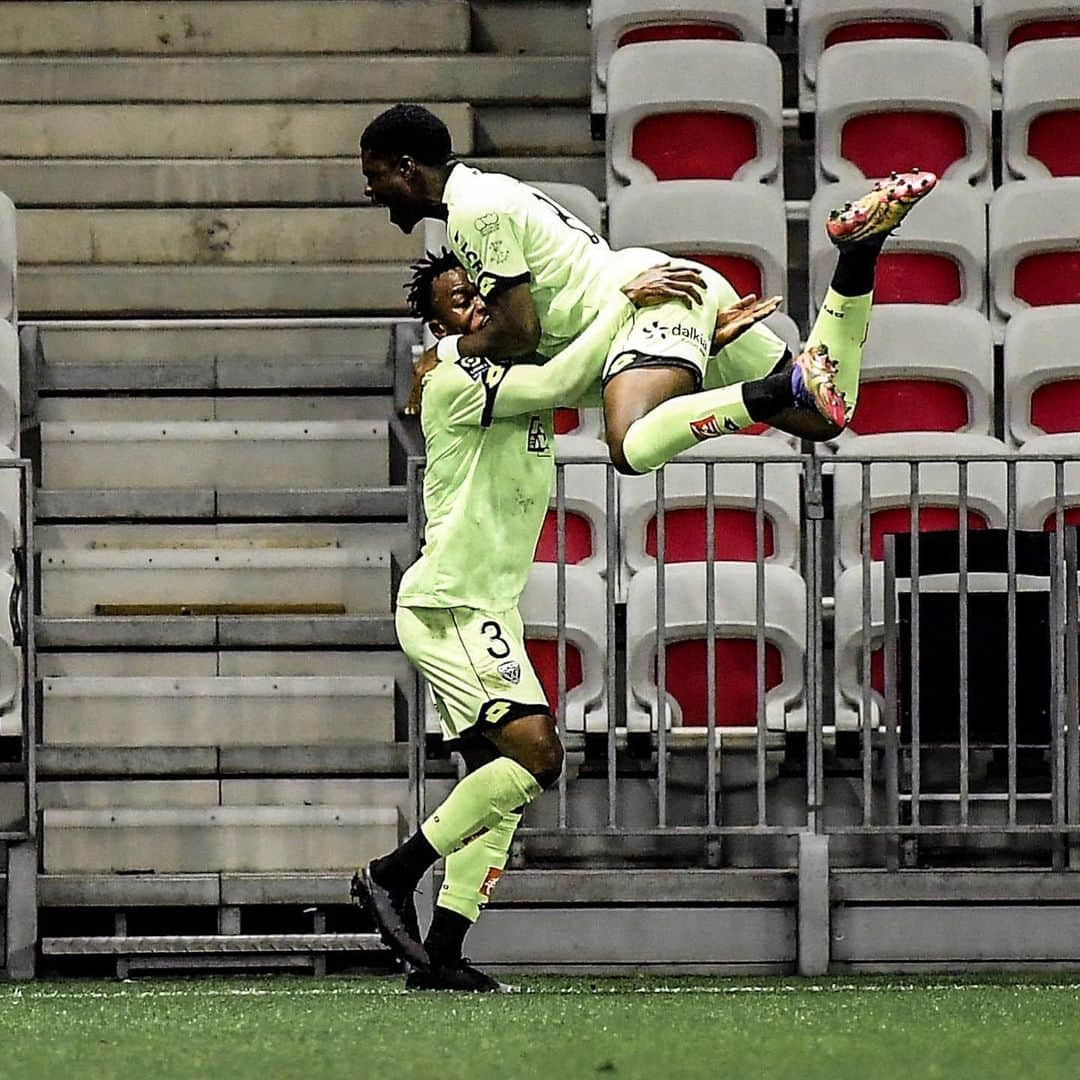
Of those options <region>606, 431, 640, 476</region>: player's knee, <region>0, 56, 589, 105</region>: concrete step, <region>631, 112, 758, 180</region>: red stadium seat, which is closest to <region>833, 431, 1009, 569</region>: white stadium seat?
<region>631, 112, 758, 180</region>: red stadium seat

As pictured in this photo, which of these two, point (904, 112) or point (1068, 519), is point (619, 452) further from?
point (904, 112)

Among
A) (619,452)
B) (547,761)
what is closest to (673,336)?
(619,452)

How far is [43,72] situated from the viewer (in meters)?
9.05

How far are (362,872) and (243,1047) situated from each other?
55.5 inches

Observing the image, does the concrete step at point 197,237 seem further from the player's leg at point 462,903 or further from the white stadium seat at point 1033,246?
the player's leg at point 462,903

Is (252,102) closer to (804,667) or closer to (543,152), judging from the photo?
(543,152)

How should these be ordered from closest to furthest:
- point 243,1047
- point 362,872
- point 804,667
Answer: point 243,1047, point 362,872, point 804,667

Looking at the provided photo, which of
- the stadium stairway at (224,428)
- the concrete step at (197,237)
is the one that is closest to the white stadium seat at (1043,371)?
the stadium stairway at (224,428)

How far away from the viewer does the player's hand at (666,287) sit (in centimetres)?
525

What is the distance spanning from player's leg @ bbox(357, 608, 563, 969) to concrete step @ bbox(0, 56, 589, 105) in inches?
151

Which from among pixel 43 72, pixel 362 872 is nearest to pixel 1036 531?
pixel 362 872

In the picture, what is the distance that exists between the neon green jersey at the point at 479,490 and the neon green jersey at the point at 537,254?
0.53 ft

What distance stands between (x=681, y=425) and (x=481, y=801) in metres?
1.05

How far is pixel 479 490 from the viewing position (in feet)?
18.4
